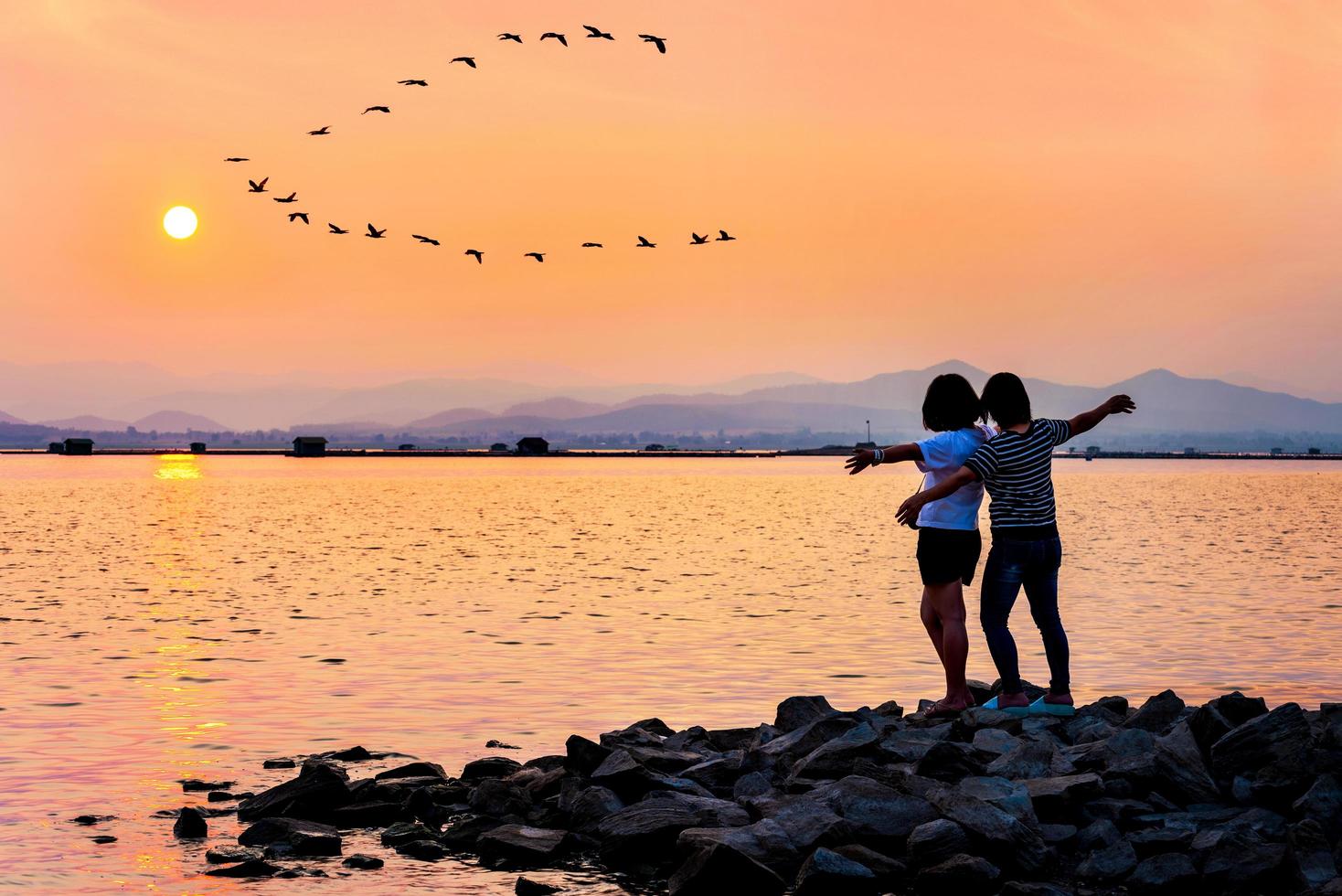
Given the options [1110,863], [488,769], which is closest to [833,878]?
[1110,863]

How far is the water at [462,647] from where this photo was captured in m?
15.5

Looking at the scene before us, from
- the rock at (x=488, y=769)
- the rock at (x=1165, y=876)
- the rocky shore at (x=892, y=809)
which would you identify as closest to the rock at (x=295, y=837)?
the rocky shore at (x=892, y=809)

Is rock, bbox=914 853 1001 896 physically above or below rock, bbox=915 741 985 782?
below

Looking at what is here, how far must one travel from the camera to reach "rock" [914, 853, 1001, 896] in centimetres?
1152

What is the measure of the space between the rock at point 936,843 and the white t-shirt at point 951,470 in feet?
10.7

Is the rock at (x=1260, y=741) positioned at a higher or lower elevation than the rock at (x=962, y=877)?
higher

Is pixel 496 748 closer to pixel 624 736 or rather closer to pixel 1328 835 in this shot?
pixel 624 736

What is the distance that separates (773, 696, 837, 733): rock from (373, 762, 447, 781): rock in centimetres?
326

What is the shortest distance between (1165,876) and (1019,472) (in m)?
3.88

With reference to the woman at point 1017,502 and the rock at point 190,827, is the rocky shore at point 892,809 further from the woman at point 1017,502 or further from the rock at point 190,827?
the woman at point 1017,502

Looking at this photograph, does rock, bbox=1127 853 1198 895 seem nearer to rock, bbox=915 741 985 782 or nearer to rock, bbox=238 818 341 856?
rock, bbox=915 741 985 782

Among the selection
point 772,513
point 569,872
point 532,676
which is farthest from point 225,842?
point 772,513

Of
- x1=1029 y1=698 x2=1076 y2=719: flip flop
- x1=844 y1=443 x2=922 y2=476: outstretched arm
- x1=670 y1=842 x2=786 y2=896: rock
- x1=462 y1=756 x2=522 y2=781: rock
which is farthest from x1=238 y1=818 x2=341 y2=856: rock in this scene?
x1=1029 y1=698 x2=1076 y2=719: flip flop

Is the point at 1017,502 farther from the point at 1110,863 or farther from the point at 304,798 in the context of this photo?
the point at 304,798
